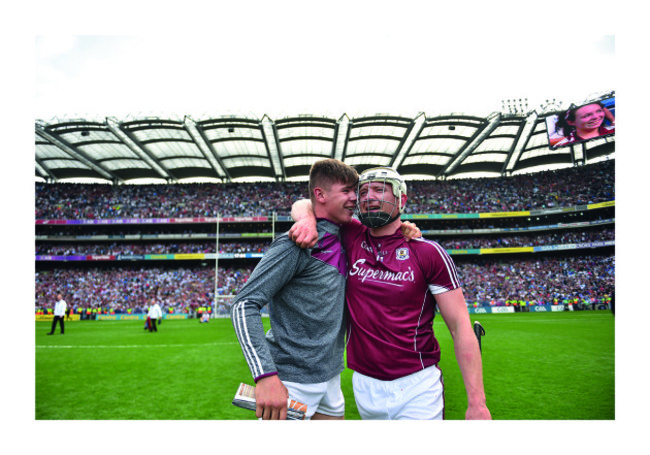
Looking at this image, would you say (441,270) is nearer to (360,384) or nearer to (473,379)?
(473,379)

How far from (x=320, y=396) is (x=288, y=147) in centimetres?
3399

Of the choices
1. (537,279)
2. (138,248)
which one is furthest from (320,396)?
(138,248)

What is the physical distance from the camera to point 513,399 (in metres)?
5.94

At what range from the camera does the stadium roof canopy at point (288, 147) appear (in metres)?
29.8

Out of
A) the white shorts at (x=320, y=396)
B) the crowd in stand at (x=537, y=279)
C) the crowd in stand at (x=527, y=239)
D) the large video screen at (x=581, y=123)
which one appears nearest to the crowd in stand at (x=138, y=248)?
the crowd in stand at (x=527, y=239)

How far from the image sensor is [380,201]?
244 cm

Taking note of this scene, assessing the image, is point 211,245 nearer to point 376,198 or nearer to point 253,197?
point 253,197

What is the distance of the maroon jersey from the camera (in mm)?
2359

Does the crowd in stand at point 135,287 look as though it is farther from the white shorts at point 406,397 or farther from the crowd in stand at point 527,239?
the white shorts at point 406,397

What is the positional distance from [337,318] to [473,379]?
2.68 ft

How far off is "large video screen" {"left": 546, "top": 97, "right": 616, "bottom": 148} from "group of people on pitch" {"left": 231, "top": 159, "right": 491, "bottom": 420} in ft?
109

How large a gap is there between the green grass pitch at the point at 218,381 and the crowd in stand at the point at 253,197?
30214 millimetres

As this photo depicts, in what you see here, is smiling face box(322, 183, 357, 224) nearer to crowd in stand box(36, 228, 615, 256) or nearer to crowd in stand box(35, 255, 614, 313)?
crowd in stand box(35, 255, 614, 313)
